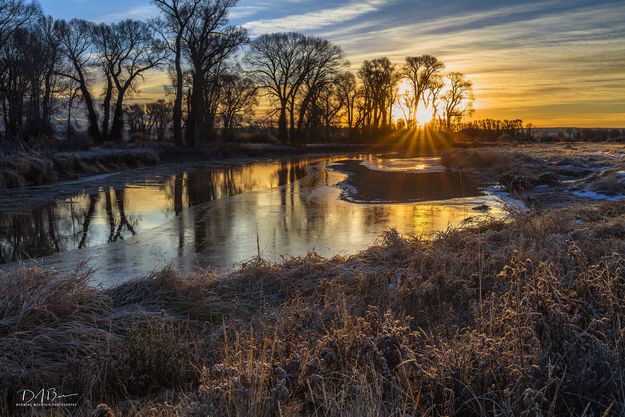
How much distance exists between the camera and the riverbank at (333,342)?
3316 mm

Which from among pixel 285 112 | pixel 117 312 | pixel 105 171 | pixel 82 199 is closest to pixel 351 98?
pixel 285 112

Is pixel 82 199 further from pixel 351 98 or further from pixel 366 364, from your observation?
pixel 351 98

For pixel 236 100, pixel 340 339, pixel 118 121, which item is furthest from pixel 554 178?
pixel 236 100

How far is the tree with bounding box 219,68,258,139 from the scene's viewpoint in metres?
62.0

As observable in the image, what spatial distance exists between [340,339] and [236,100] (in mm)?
67468

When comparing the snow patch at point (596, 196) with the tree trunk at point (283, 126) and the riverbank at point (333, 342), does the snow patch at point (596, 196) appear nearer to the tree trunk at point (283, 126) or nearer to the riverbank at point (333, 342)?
the riverbank at point (333, 342)

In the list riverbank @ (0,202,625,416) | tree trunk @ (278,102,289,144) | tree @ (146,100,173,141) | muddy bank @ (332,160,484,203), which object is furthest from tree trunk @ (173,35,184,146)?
riverbank @ (0,202,625,416)

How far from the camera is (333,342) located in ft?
13.0

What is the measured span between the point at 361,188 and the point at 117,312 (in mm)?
16875

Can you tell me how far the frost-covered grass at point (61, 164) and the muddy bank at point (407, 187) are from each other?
529 inches

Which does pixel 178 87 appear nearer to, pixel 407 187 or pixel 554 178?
pixel 407 187

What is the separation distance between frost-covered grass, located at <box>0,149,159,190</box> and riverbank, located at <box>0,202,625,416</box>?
17.6 metres

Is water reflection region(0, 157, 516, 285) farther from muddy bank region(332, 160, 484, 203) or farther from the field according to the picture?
the field

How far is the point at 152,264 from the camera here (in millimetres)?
9391
